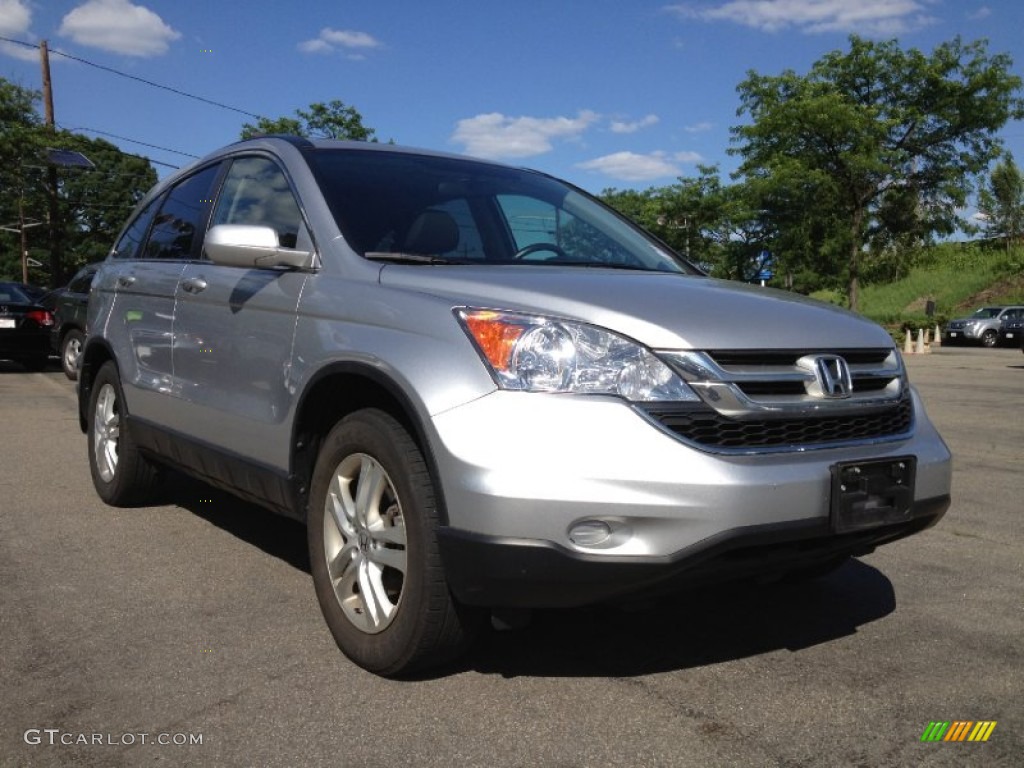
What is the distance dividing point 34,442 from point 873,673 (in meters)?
6.78

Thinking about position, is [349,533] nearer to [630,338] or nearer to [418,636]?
[418,636]

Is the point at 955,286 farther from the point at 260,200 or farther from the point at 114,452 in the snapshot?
the point at 260,200

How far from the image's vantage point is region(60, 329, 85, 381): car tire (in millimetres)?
13873

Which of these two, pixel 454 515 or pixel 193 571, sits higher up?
pixel 454 515

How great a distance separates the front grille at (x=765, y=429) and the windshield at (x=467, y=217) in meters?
1.13

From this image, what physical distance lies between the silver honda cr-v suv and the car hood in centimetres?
1

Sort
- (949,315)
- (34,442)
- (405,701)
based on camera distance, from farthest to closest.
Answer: (949,315) → (34,442) → (405,701)

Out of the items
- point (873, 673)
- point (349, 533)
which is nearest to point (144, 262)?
point (349, 533)

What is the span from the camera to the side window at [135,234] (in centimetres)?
527

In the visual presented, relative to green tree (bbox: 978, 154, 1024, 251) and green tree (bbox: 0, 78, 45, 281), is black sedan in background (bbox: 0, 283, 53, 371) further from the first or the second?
green tree (bbox: 978, 154, 1024, 251)

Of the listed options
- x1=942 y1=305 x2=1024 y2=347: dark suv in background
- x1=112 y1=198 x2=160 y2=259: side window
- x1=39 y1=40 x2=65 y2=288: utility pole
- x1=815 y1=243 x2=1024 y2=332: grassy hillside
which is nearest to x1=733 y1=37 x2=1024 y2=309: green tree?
x1=942 y1=305 x2=1024 y2=347: dark suv in background

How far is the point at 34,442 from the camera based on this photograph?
7727mm

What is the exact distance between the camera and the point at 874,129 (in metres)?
31.9

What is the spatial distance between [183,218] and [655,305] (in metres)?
2.84
